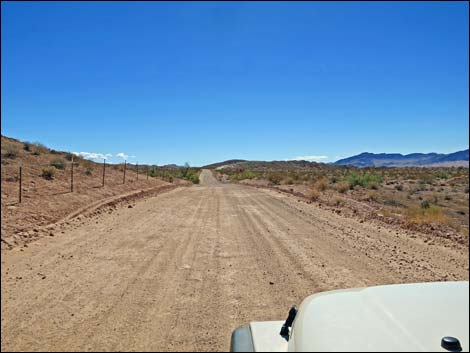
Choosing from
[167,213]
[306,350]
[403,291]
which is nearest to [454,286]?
[403,291]

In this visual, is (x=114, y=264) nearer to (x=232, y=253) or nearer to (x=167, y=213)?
(x=232, y=253)

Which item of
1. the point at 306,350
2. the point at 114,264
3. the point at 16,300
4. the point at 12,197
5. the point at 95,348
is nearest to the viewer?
the point at 306,350

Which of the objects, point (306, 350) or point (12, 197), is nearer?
point (306, 350)

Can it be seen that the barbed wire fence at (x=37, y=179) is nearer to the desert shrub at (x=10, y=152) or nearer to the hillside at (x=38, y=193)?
the hillside at (x=38, y=193)

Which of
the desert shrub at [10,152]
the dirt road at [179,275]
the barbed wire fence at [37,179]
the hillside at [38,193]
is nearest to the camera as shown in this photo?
the dirt road at [179,275]

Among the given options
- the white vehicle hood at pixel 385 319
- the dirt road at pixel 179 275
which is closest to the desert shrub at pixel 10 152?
the dirt road at pixel 179 275

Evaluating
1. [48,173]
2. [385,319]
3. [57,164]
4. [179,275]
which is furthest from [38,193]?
[385,319]

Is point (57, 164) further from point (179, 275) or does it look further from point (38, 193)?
point (179, 275)

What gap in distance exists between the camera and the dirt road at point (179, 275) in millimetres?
3748

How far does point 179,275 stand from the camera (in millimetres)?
5902

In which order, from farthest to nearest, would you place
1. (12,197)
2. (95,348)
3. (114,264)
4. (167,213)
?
(167,213)
(12,197)
(114,264)
(95,348)

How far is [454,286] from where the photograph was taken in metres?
2.31

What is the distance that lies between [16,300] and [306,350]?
3.83m

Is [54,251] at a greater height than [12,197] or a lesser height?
lesser
